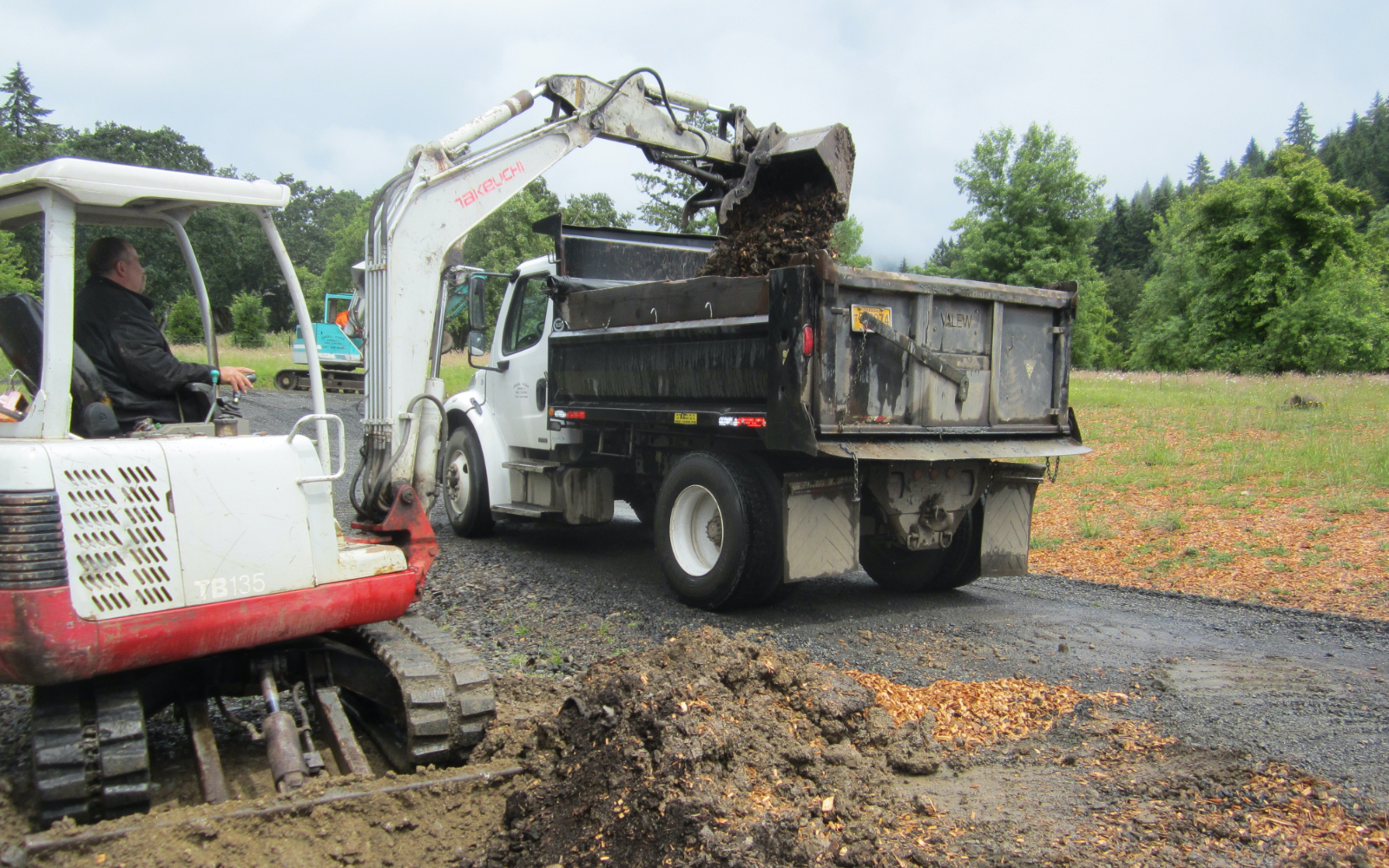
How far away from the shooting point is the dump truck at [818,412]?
5590 millimetres

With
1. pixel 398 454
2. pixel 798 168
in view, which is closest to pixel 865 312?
pixel 798 168

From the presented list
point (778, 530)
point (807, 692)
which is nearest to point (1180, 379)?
point (778, 530)

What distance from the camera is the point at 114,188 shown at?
3.33 meters

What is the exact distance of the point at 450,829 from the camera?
122 inches

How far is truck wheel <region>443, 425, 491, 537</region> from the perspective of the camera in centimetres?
876

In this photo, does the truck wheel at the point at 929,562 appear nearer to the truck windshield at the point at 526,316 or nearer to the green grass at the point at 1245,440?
the truck windshield at the point at 526,316

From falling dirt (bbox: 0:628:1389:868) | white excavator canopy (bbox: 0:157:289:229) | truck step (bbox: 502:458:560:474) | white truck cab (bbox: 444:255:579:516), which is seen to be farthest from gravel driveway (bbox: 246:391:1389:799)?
white excavator canopy (bbox: 0:157:289:229)

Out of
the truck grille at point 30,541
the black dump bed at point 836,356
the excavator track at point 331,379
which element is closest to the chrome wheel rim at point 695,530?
the black dump bed at point 836,356

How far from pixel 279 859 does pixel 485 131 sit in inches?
181

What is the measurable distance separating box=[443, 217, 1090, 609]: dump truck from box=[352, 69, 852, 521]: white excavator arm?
106cm

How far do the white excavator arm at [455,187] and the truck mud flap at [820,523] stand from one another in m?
2.16

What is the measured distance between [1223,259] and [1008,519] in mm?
37500

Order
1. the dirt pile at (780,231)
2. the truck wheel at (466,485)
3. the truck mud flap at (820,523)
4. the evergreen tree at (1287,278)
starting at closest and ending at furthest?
the truck mud flap at (820,523) → the dirt pile at (780,231) → the truck wheel at (466,485) → the evergreen tree at (1287,278)

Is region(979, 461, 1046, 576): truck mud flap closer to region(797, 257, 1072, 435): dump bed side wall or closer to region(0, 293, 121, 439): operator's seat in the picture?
region(797, 257, 1072, 435): dump bed side wall
